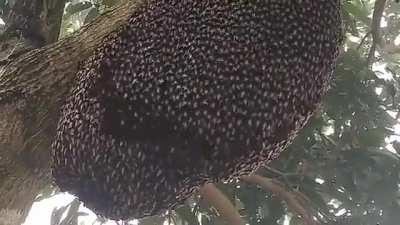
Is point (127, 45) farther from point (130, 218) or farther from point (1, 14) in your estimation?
point (1, 14)

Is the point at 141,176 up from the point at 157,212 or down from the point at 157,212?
up

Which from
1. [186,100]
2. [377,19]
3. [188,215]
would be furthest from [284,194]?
[186,100]

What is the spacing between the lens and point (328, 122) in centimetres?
250

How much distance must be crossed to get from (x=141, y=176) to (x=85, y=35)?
40 centimetres

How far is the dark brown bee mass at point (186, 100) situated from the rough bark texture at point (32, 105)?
0.09m

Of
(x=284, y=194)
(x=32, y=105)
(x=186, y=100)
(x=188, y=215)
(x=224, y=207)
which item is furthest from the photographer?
(x=188, y=215)

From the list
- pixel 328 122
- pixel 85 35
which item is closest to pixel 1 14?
pixel 85 35

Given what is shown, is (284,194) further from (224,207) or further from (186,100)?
(186,100)

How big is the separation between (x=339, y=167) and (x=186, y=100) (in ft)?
3.80

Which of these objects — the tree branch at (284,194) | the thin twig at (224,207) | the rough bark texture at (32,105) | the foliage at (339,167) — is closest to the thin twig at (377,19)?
the foliage at (339,167)

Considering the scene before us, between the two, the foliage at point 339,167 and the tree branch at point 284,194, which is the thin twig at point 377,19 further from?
the tree branch at point 284,194

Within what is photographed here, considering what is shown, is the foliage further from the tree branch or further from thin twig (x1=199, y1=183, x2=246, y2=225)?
thin twig (x1=199, y1=183, x2=246, y2=225)

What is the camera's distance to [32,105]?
1.43 m

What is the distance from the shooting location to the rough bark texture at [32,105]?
1.40 metres
